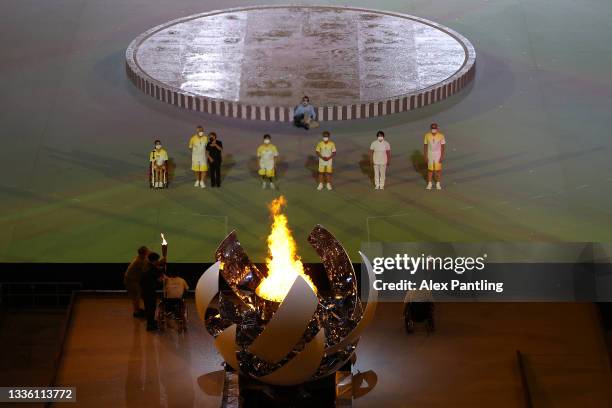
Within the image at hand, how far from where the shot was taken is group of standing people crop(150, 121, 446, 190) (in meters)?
23.8

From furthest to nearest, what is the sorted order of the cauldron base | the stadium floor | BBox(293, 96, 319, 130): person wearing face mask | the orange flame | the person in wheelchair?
BBox(293, 96, 319, 130): person wearing face mask
the stadium floor
the person in wheelchair
the cauldron base
the orange flame

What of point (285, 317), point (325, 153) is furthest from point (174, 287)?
point (325, 153)

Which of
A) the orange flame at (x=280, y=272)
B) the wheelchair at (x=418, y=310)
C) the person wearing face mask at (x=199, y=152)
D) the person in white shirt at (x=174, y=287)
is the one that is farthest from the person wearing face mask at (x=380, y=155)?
the person in white shirt at (x=174, y=287)

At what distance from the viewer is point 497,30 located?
3231cm

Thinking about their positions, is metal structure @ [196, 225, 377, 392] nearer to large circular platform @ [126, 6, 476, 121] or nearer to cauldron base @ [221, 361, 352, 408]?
cauldron base @ [221, 361, 352, 408]

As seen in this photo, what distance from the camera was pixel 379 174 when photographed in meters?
24.2

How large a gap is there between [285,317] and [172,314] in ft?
11.8

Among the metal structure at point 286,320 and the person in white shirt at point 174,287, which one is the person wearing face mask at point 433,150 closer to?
the metal structure at point 286,320

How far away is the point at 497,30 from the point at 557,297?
12.9 metres

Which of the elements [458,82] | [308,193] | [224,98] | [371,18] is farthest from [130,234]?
[371,18]

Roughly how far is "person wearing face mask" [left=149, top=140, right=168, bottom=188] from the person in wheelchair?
430cm

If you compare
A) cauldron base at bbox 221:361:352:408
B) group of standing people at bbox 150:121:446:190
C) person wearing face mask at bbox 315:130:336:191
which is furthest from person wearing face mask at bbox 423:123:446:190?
cauldron base at bbox 221:361:352:408

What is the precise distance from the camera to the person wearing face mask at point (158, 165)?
2395 centimetres

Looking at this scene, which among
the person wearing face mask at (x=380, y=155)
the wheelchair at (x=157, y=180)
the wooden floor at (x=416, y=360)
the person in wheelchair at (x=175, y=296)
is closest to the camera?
the wooden floor at (x=416, y=360)
